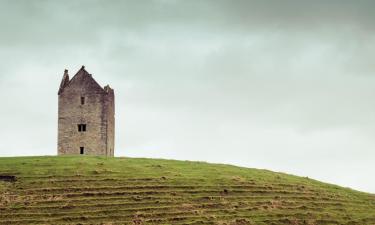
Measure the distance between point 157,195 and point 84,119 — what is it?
25.6 m

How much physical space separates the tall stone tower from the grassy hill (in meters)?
10.7

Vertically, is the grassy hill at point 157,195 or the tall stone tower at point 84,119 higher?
the tall stone tower at point 84,119

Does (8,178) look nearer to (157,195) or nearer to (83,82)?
(157,195)

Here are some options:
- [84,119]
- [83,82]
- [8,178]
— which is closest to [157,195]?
[8,178]

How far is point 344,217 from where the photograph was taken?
59.2 metres

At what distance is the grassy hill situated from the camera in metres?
52.4

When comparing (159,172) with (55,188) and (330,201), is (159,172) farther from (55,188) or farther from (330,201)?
(330,201)

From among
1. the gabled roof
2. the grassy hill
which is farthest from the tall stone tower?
the grassy hill

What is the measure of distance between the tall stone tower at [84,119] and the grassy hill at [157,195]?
10706 millimetres

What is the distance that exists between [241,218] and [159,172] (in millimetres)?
12538

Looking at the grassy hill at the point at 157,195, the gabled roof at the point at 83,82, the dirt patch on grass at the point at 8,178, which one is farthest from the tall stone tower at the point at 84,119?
the dirt patch on grass at the point at 8,178

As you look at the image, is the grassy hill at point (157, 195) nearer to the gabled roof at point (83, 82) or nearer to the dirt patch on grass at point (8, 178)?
the dirt patch on grass at point (8, 178)

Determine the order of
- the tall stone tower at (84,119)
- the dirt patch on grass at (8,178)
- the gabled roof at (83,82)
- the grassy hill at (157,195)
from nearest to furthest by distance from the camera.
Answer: the grassy hill at (157,195) < the dirt patch on grass at (8,178) < the tall stone tower at (84,119) < the gabled roof at (83,82)

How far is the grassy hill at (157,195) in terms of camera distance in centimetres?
5238
